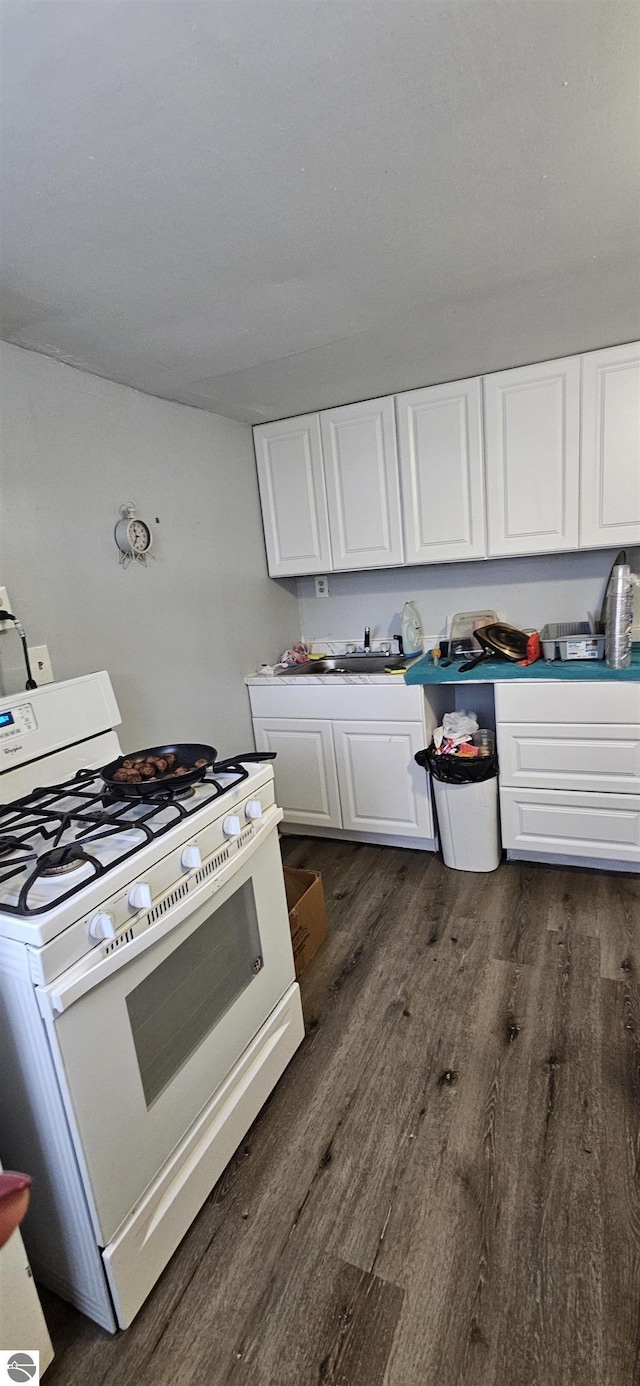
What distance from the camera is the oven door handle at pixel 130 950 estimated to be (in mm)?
960

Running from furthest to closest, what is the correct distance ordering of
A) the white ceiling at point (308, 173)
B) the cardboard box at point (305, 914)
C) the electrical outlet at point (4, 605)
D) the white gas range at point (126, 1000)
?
the cardboard box at point (305, 914) < the electrical outlet at point (4, 605) < the white gas range at point (126, 1000) < the white ceiling at point (308, 173)

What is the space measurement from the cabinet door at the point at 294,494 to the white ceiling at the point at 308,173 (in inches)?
33.3

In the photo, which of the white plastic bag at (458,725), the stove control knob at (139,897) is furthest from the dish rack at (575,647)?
the stove control knob at (139,897)

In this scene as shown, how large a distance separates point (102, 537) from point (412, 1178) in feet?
6.60

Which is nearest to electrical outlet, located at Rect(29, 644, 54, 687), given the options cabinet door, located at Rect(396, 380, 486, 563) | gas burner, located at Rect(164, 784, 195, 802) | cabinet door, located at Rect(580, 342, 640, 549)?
gas burner, located at Rect(164, 784, 195, 802)

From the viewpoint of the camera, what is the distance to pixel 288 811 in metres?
3.06

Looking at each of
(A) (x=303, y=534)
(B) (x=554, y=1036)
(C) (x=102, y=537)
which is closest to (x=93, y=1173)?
(B) (x=554, y=1036)

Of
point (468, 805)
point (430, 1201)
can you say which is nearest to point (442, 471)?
point (468, 805)

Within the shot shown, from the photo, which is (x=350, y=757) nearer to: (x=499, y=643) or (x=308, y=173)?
(x=499, y=643)

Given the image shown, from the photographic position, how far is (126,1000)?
3.68 ft

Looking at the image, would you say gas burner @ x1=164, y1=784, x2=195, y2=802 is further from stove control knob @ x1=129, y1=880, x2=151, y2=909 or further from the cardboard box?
the cardboard box

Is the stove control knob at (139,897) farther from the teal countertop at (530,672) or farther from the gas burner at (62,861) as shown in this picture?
the teal countertop at (530,672)

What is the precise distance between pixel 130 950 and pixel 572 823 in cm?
194

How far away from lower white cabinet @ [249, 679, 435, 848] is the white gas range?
1174 mm
